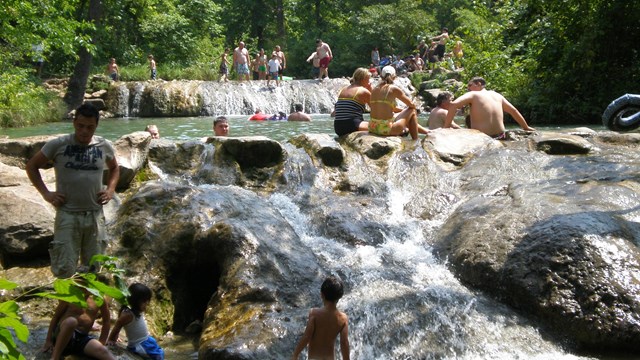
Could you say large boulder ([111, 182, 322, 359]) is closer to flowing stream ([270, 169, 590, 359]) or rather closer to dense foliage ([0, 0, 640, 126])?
flowing stream ([270, 169, 590, 359])

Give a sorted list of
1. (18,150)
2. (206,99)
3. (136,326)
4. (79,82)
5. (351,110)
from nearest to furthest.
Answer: (136,326)
(18,150)
(351,110)
(79,82)
(206,99)

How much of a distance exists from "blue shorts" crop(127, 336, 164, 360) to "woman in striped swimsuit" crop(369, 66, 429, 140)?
6225 millimetres

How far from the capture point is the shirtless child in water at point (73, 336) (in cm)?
523

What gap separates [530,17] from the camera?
1912 centimetres

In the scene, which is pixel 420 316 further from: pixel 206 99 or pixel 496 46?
pixel 206 99

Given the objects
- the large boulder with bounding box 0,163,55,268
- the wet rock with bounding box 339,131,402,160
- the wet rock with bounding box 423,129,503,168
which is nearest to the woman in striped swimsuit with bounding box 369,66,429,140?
the wet rock with bounding box 339,131,402,160

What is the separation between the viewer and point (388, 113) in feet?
36.7

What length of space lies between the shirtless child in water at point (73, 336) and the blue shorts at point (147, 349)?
15.1 inches

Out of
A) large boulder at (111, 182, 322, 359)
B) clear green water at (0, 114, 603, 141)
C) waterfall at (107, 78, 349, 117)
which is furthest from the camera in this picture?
waterfall at (107, 78, 349, 117)

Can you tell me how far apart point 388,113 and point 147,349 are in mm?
6388

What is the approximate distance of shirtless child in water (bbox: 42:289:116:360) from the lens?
5.23 metres

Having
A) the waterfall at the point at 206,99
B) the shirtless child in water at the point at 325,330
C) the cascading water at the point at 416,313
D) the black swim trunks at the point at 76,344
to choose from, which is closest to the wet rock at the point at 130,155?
the cascading water at the point at 416,313

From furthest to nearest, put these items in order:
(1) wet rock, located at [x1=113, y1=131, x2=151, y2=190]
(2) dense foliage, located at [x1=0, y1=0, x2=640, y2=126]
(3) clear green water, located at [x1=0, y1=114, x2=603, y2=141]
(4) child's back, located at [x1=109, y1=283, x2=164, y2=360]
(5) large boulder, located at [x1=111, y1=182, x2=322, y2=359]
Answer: (3) clear green water, located at [x1=0, y1=114, x2=603, y2=141], (2) dense foliage, located at [x1=0, y1=0, x2=640, y2=126], (1) wet rock, located at [x1=113, y1=131, x2=151, y2=190], (5) large boulder, located at [x1=111, y1=182, x2=322, y2=359], (4) child's back, located at [x1=109, y1=283, x2=164, y2=360]

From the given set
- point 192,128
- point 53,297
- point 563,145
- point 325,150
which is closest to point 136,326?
point 53,297
